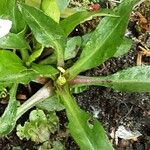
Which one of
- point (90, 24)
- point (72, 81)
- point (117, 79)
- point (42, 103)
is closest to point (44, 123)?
point (42, 103)

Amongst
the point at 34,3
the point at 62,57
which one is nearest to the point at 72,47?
the point at 62,57

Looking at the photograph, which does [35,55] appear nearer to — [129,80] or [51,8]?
[51,8]

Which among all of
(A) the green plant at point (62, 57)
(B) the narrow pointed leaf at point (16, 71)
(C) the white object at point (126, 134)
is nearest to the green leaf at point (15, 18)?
(A) the green plant at point (62, 57)

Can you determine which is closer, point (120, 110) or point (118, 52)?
point (118, 52)

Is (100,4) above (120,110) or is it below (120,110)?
above

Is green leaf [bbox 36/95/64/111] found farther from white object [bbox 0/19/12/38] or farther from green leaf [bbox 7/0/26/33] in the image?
white object [bbox 0/19/12/38]

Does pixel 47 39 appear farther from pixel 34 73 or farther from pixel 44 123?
pixel 44 123
